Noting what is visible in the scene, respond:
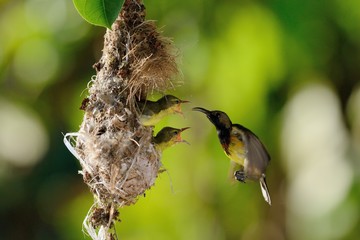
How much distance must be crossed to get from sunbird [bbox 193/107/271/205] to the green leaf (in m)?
0.33

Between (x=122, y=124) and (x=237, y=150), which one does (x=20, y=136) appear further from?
(x=237, y=150)

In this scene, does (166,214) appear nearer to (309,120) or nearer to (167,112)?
(309,120)

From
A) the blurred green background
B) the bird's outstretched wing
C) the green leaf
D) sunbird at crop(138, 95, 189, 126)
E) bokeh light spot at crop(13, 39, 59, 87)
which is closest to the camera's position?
the green leaf

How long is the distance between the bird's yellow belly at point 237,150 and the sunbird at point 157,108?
196 mm

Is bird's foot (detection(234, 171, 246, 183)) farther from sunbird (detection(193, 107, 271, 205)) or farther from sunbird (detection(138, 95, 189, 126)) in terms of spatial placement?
sunbird (detection(138, 95, 189, 126))

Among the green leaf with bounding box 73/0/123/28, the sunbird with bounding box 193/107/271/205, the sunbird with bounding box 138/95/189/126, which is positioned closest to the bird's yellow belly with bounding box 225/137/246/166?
the sunbird with bounding box 193/107/271/205

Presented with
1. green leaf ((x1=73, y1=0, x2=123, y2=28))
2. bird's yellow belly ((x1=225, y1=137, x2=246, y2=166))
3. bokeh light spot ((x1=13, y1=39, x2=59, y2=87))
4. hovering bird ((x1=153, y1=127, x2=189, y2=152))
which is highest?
green leaf ((x1=73, y1=0, x2=123, y2=28))

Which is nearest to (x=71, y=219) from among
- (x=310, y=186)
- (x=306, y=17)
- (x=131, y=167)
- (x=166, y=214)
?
(x=166, y=214)

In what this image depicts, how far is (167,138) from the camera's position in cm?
250

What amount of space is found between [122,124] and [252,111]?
2200 mm

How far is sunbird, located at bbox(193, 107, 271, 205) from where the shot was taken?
2.23 meters

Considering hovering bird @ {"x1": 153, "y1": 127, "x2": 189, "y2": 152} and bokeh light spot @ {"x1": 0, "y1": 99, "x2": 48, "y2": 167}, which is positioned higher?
A: hovering bird @ {"x1": 153, "y1": 127, "x2": 189, "y2": 152}

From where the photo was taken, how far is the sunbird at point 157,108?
2385 mm

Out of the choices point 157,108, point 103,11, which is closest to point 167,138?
point 157,108
